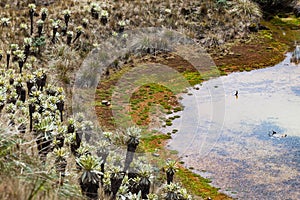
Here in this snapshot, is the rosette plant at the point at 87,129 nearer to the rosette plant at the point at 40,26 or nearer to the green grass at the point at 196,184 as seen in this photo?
the green grass at the point at 196,184

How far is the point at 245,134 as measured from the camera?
11695 mm

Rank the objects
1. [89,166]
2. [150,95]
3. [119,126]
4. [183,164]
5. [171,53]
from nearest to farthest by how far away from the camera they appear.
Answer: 1. [89,166]
2. [183,164]
3. [119,126]
4. [150,95]
5. [171,53]

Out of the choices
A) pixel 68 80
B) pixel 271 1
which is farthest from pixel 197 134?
pixel 271 1

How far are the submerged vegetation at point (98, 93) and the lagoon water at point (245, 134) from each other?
505mm

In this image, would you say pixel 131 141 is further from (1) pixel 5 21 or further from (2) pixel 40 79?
(1) pixel 5 21

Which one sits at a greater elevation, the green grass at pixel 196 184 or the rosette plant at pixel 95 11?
the rosette plant at pixel 95 11

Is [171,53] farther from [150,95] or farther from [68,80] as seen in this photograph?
[68,80]

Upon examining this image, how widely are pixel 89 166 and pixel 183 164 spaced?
4.70 meters

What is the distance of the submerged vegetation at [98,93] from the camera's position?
607 centimetres

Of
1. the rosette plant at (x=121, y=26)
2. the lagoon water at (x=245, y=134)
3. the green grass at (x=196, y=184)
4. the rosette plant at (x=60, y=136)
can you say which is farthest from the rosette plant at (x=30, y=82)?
the rosette plant at (x=121, y=26)

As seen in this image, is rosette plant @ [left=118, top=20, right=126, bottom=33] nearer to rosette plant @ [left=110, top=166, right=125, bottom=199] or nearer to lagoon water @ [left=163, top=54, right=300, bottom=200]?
lagoon water @ [left=163, top=54, right=300, bottom=200]

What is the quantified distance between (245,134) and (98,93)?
4.82m

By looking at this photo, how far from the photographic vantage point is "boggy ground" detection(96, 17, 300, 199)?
35.5 ft

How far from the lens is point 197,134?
11750 mm
